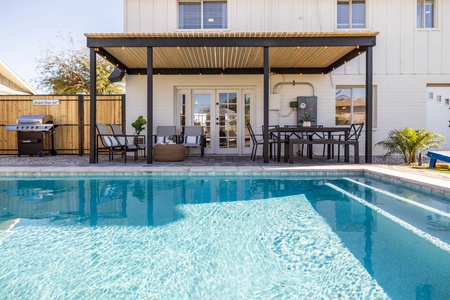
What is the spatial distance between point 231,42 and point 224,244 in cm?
481

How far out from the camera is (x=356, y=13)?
8.64 m

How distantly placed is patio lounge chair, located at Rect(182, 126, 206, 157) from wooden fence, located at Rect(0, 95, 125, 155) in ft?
6.48

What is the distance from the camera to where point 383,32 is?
27.8 ft

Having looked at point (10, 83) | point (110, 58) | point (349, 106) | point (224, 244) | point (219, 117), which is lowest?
point (224, 244)

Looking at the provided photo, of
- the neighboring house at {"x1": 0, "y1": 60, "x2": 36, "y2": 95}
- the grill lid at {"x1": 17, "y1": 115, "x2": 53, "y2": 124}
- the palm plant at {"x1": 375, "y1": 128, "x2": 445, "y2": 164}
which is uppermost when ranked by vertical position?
the neighboring house at {"x1": 0, "y1": 60, "x2": 36, "y2": 95}

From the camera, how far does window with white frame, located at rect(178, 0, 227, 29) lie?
28.5ft

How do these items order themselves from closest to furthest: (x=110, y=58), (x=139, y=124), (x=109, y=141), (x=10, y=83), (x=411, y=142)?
(x=411, y=142) < (x=109, y=141) < (x=110, y=58) < (x=139, y=124) < (x=10, y=83)

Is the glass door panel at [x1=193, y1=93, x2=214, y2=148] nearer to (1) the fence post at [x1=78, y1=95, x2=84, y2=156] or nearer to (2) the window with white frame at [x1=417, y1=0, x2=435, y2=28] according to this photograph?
(1) the fence post at [x1=78, y1=95, x2=84, y2=156]

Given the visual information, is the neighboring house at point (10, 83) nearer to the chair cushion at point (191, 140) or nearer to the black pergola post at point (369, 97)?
the chair cushion at point (191, 140)

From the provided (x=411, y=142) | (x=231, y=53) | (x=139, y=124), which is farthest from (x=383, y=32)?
(x=139, y=124)

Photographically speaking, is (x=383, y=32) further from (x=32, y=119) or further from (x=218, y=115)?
(x=32, y=119)

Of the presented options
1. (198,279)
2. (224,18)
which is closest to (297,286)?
(198,279)

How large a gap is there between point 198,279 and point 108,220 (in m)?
1.49

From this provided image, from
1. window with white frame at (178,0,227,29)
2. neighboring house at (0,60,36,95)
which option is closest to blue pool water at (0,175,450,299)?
window with white frame at (178,0,227,29)
